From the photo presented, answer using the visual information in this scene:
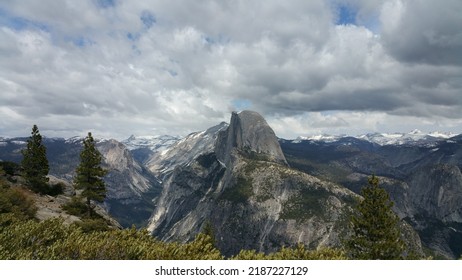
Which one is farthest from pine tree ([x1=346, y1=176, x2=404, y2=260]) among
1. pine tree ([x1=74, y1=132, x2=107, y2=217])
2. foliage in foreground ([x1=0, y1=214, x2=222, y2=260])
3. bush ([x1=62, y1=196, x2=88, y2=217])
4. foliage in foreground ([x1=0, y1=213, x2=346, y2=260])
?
pine tree ([x1=74, y1=132, x2=107, y2=217])

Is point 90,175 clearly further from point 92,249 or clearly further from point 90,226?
point 92,249

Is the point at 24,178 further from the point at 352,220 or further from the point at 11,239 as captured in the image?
the point at 352,220

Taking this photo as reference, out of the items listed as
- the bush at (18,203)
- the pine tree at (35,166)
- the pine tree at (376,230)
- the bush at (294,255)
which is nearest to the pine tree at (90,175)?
the pine tree at (35,166)

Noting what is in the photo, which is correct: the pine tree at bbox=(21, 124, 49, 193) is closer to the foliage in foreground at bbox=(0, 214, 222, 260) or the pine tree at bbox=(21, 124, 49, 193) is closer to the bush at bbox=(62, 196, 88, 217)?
the bush at bbox=(62, 196, 88, 217)

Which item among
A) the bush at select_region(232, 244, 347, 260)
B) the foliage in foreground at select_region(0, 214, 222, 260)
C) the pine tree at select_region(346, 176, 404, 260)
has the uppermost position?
the foliage in foreground at select_region(0, 214, 222, 260)

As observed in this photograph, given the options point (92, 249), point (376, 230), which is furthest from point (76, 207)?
point (376, 230)
